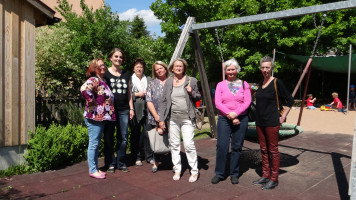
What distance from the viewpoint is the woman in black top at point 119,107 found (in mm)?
4363

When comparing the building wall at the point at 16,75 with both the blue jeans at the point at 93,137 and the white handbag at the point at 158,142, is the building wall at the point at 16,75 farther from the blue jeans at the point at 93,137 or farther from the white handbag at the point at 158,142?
the white handbag at the point at 158,142

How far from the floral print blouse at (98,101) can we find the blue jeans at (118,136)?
0.85 ft

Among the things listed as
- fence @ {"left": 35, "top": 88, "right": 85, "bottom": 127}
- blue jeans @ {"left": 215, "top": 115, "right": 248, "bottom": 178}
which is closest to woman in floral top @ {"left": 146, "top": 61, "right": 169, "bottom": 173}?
blue jeans @ {"left": 215, "top": 115, "right": 248, "bottom": 178}

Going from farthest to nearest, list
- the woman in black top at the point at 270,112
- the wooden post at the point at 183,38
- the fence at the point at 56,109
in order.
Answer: the fence at the point at 56,109, the wooden post at the point at 183,38, the woman in black top at the point at 270,112

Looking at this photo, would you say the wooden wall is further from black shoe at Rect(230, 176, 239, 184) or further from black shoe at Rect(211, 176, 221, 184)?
black shoe at Rect(230, 176, 239, 184)

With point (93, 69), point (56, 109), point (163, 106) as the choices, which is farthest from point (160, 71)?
point (56, 109)

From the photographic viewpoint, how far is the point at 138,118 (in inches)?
188

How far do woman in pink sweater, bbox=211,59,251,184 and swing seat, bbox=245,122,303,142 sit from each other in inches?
50.0

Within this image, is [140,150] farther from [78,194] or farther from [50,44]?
[50,44]

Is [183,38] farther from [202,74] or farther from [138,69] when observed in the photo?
[138,69]

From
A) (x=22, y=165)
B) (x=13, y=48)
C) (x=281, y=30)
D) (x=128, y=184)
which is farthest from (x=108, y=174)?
(x=281, y=30)

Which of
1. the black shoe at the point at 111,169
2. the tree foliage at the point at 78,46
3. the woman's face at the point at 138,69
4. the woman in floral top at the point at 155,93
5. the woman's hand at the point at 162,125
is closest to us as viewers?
the woman's hand at the point at 162,125

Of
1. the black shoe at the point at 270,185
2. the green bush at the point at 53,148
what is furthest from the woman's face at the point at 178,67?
the green bush at the point at 53,148

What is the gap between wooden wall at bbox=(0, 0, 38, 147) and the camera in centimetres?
438
